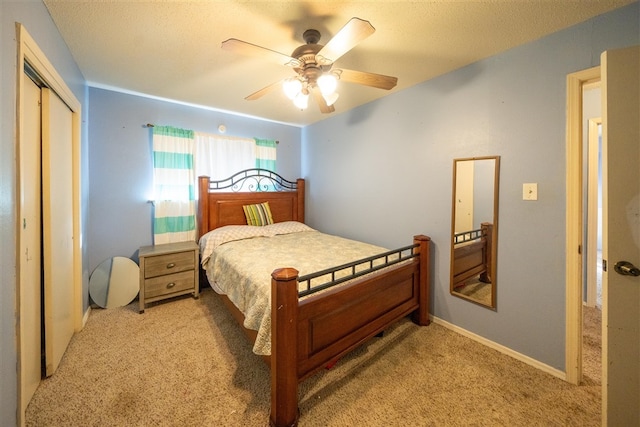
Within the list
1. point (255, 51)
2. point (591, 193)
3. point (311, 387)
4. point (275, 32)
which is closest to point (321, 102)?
point (275, 32)

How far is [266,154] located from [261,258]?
209cm

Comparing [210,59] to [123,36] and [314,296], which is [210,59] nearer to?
[123,36]

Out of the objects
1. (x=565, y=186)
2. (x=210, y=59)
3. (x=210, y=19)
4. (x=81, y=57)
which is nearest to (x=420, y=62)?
(x=565, y=186)

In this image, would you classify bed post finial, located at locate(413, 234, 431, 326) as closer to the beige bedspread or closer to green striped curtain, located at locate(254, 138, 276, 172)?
the beige bedspread

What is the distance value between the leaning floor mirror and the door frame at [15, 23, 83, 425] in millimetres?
2881

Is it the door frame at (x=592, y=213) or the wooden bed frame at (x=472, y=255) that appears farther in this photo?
the door frame at (x=592, y=213)

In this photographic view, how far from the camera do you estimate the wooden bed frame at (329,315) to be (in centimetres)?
135

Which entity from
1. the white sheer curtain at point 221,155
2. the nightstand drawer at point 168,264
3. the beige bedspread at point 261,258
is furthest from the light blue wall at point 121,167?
the beige bedspread at point 261,258

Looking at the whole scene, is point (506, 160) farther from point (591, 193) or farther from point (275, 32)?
point (275, 32)

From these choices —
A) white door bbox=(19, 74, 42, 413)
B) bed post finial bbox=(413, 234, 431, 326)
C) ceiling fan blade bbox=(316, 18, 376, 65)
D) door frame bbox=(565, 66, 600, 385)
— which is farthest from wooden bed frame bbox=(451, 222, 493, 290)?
white door bbox=(19, 74, 42, 413)

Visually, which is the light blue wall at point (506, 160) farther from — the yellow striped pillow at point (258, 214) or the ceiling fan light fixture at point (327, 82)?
the yellow striped pillow at point (258, 214)

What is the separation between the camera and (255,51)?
1.46 m

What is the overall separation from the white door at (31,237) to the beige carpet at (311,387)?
0.21 meters

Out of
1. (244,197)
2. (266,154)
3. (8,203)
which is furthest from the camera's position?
(266,154)
